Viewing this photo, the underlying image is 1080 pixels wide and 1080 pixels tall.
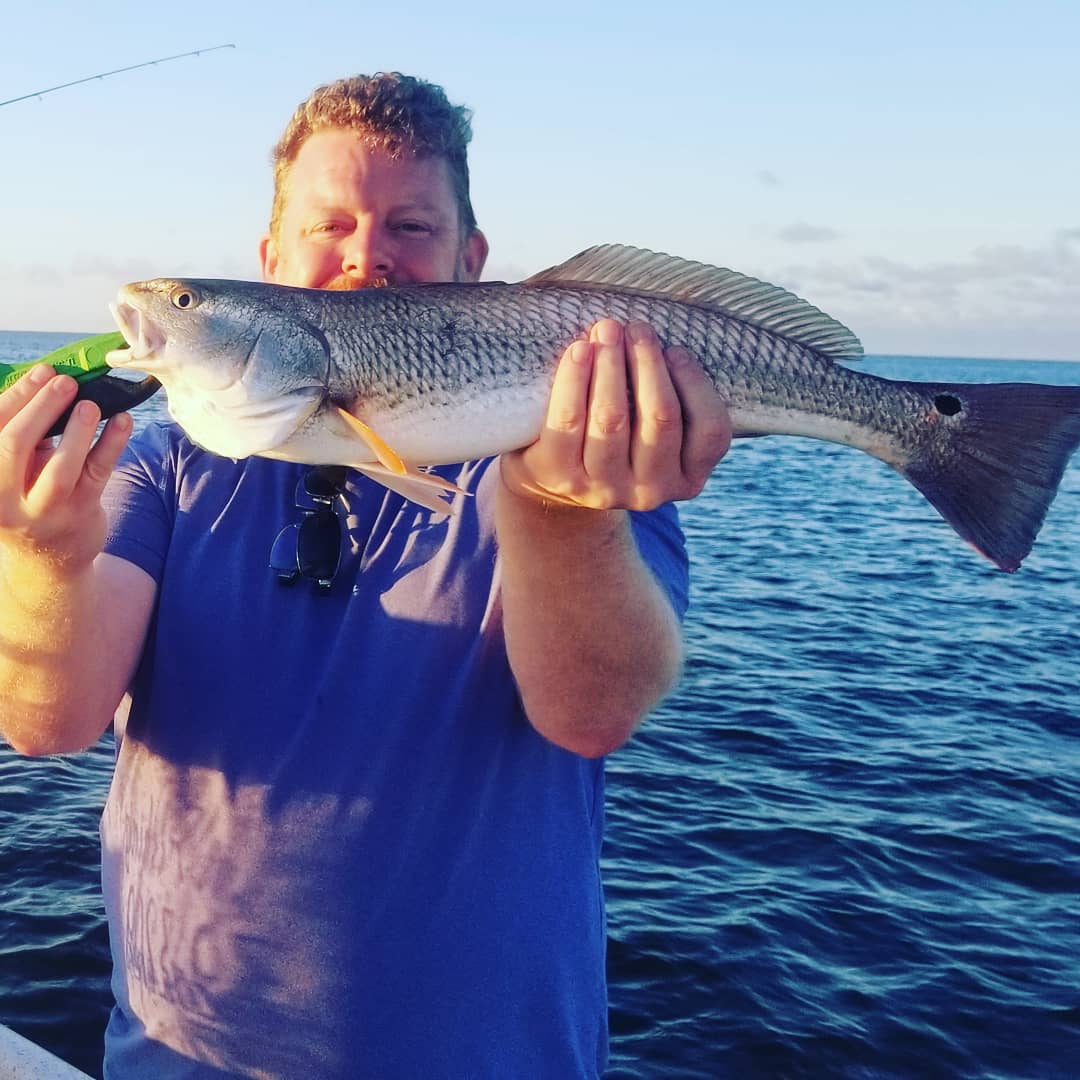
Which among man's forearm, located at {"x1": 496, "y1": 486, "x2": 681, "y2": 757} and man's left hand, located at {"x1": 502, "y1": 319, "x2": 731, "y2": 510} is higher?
man's left hand, located at {"x1": 502, "y1": 319, "x2": 731, "y2": 510}

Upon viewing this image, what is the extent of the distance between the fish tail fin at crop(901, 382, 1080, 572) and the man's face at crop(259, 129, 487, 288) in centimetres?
169

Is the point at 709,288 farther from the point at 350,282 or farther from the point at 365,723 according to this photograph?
the point at 365,723

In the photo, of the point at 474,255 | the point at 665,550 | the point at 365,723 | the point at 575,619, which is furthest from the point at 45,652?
the point at 474,255

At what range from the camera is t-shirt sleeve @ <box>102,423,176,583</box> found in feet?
10.9

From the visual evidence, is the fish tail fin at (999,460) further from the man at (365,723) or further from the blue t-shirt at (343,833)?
the blue t-shirt at (343,833)

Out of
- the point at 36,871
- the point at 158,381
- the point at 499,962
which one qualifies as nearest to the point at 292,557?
the point at 158,381

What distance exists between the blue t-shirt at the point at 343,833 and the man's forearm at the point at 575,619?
0.18 metres

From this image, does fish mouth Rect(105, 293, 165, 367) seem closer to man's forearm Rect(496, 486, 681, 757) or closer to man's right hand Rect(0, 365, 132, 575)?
man's right hand Rect(0, 365, 132, 575)

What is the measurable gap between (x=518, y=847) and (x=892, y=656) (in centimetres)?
1386

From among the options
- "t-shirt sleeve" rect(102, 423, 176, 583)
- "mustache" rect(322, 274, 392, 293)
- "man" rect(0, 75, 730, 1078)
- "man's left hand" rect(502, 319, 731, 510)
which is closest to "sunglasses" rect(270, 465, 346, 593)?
"man" rect(0, 75, 730, 1078)

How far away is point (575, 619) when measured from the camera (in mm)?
3117

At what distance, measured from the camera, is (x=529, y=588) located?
3.12 meters

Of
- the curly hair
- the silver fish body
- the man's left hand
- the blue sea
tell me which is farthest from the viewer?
the blue sea

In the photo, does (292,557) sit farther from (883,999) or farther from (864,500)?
(864,500)
